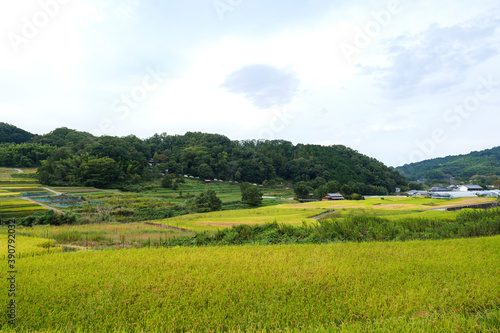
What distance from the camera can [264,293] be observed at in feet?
22.4

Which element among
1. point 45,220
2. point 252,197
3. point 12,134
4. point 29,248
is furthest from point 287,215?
point 12,134

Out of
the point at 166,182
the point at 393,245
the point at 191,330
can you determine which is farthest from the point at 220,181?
the point at 191,330

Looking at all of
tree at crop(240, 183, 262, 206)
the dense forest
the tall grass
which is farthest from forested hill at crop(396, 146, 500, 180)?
the tall grass

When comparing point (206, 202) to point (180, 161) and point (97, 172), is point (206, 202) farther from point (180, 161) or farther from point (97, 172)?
point (180, 161)

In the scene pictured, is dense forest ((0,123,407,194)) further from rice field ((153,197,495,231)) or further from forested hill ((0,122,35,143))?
rice field ((153,197,495,231))

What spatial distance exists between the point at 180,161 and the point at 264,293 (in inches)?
3361

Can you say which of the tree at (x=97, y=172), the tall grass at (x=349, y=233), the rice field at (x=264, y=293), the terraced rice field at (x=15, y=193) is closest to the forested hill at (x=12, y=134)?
the terraced rice field at (x=15, y=193)

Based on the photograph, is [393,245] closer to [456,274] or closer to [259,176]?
[456,274]

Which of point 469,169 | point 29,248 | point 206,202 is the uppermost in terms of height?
point 469,169

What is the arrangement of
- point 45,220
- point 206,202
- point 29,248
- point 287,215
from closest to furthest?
1. point 29,248
2. point 45,220
3. point 287,215
4. point 206,202

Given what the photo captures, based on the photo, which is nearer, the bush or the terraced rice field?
the bush

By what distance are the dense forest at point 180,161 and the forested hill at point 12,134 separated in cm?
308

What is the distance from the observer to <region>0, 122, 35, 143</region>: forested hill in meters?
73.1

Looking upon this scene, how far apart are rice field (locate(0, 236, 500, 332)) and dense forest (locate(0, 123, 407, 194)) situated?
50924 millimetres
